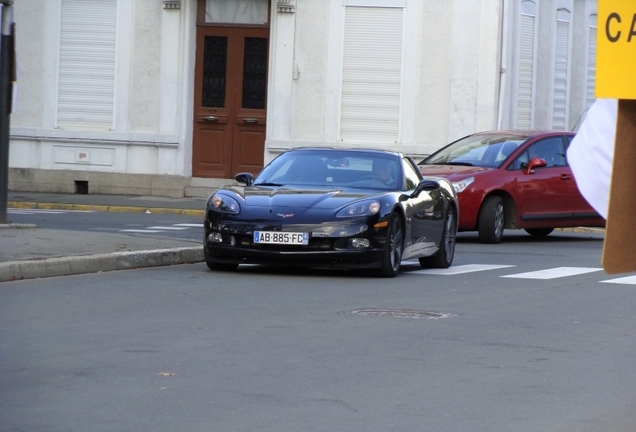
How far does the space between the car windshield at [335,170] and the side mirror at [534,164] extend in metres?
5.45

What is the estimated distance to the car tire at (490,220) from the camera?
725 inches

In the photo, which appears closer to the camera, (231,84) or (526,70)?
(231,84)

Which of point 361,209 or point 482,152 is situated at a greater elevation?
point 482,152

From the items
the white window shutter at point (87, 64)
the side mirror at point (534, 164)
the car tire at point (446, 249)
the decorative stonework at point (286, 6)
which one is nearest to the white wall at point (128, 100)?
the white window shutter at point (87, 64)

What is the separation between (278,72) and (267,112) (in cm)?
84

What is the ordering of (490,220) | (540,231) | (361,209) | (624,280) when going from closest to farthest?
1. (361,209)
2. (624,280)
3. (490,220)
4. (540,231)

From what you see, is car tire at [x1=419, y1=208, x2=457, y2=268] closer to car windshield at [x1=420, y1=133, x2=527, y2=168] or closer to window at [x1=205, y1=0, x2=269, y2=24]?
car windshield at [x1=420, y1=133, x2=527, y2=168]

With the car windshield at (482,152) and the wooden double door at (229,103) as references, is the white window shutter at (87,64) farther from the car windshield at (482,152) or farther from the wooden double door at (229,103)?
the car windshield at (482,152)

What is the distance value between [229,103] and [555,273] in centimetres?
1433

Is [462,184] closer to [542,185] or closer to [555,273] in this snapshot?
[542,185]

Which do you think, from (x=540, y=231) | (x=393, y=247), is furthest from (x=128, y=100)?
(x=393, y=247)

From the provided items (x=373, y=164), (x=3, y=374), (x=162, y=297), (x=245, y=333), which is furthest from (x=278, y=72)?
(x=3, y=374)

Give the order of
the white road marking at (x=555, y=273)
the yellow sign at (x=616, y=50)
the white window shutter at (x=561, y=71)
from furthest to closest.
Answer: the white window shutter at (x=561, y=71)
the white road marking at (x=555, y=273)
the yellow sign at (x=616, y=50)

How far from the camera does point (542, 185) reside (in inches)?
757
